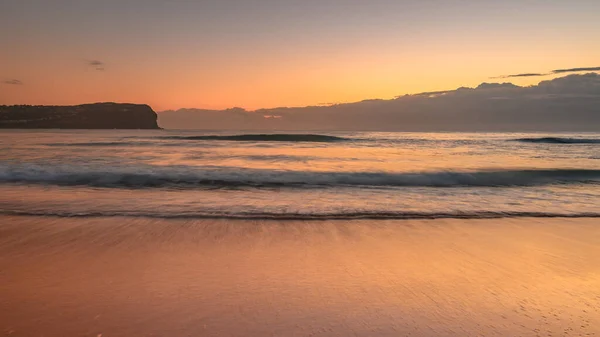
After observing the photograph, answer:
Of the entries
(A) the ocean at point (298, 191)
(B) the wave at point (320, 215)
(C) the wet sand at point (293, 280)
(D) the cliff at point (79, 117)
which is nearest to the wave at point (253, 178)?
(A) the ocean at point (298, 191)

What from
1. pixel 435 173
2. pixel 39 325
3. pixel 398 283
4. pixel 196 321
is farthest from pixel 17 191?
pixel 435 173

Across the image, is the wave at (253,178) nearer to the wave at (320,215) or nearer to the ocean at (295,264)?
the ocean at (295,264)

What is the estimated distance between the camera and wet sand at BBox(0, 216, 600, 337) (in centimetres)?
272

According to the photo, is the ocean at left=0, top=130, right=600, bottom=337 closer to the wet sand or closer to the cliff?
the wet sand

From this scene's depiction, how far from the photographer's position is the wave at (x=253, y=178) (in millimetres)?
11008

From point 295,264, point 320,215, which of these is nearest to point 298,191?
point 320,215

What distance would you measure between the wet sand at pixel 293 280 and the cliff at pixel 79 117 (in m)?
128

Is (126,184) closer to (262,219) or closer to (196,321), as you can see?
(262,219)

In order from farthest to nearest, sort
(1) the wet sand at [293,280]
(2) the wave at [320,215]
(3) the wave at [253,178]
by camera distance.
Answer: (3) the wave at [253,178] → (2) the wave at [320,215] → (1) the wet sand at [293,280]

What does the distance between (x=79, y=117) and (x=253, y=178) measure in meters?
131

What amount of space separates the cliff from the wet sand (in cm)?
12813

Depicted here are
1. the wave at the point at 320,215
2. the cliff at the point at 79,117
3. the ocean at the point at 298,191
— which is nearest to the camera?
the wave at the point at 320,215

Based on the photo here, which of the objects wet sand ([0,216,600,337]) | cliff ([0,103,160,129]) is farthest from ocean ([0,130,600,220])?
cliff ([0,103,160,129])

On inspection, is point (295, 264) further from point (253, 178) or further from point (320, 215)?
point (253, 178)
